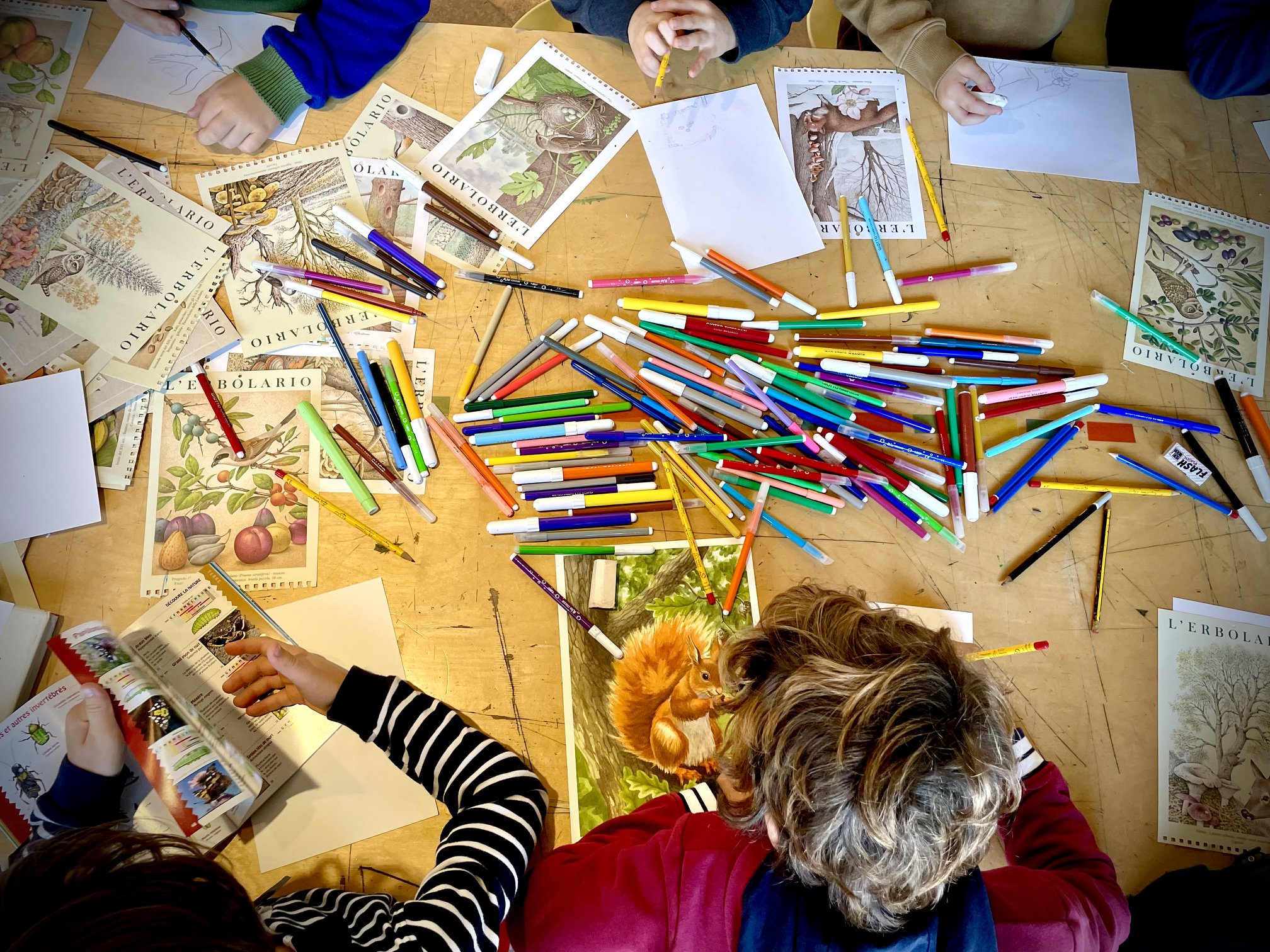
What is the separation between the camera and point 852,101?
1.34 m

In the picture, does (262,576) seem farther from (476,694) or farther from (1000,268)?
(1000,268)

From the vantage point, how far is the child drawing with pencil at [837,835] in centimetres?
76

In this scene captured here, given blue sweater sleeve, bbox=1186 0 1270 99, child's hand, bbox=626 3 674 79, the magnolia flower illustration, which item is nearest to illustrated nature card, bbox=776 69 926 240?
the magnolia flower illustration

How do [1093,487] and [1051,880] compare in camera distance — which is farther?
[1093,487]

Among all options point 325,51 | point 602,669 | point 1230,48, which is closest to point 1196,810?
point 602,669

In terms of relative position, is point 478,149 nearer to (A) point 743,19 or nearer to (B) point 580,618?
(A) point 743,19

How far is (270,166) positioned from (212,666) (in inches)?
31.1

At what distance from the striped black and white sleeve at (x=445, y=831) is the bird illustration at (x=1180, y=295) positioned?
133cm

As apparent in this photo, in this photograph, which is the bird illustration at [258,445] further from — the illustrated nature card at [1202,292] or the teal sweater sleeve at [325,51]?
the illustrated nature card at [1202,292]

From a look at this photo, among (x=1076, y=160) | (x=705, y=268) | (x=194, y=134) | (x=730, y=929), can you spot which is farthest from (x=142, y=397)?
(x=1076, y=160)

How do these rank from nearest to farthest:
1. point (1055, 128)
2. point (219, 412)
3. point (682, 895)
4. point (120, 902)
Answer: point (120, 902) → point (682, 895) → point (219, 412) → point (1055, 128)

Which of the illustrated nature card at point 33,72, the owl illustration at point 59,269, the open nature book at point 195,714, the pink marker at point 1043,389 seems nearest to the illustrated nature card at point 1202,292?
the pink marker at point 1043,389

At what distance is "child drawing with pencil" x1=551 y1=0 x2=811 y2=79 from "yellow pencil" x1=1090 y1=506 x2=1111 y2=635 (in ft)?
3.20

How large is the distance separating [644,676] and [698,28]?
1036mm
